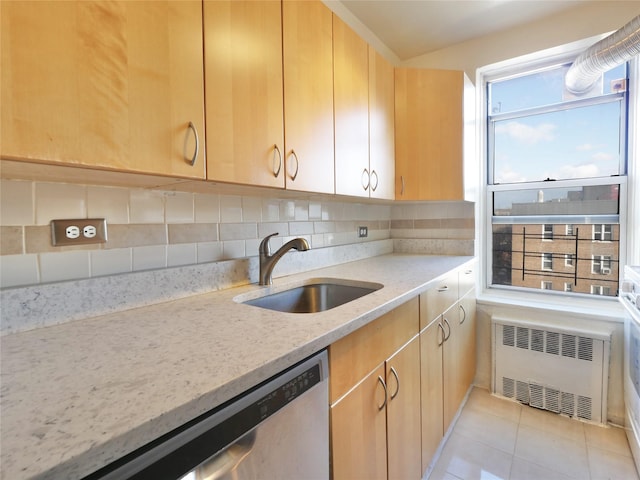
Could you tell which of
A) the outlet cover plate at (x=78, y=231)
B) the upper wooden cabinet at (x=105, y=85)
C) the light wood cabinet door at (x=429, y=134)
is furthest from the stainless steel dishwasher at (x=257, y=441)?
the light wood cabinet door at (x=429, y=134)

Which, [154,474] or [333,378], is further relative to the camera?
[333,378]

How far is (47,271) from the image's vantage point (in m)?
0.86

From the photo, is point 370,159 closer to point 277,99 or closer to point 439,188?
point 439,188

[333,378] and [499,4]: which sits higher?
[499,4]

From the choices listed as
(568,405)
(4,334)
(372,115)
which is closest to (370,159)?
(372,115)

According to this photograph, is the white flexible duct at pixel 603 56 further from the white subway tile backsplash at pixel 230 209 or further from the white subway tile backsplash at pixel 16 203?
the white subway tile backsplash at pixel 16 203

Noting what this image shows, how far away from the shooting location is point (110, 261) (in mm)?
977

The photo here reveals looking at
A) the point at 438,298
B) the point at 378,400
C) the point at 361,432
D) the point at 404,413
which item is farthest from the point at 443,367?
the point at 361,432

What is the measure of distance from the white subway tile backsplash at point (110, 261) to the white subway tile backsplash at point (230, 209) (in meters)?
0.40

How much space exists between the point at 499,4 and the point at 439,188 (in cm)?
116

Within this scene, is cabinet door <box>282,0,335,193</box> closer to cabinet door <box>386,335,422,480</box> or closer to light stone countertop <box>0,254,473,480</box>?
light stone countertop <box>0,254,473,480</box>

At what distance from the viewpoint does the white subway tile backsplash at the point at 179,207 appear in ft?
3.74

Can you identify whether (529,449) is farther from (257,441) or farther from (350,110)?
(350,110)

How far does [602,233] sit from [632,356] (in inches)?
32.0
